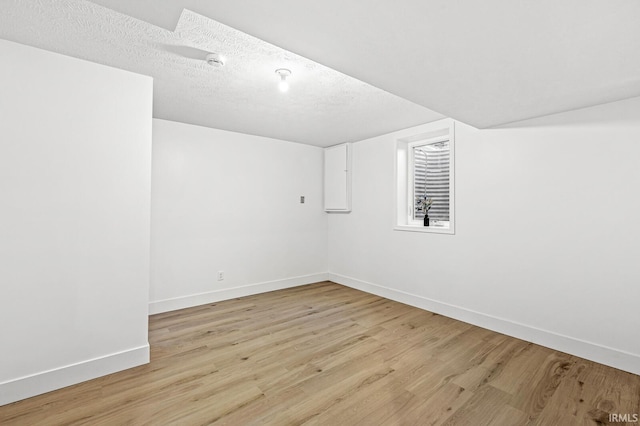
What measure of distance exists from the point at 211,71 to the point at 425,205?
10.1ft

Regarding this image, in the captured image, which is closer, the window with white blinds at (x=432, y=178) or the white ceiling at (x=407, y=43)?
the white ceiling at (x=407, y=43)

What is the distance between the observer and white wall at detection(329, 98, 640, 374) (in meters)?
2.29

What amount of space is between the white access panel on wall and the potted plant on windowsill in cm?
112

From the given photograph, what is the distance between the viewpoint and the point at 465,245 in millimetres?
3285

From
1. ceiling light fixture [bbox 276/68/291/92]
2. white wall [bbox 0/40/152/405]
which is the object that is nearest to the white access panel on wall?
ceiling light fixture [bbox 276/68/291/92]

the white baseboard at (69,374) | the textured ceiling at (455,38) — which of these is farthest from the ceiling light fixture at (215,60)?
the white baseboard at (69,374)

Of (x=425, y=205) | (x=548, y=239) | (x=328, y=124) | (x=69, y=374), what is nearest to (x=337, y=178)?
(x=328, y=124)

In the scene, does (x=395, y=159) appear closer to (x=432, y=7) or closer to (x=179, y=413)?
(x=432, y=7)

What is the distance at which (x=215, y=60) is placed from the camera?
2.07 metres

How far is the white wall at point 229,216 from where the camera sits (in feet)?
11.9

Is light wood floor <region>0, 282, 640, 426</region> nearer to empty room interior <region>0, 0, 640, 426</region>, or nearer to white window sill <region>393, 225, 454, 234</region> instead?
empty room interior <region>0, 0, 640, 426</region>

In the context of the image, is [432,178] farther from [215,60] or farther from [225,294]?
[225,294]

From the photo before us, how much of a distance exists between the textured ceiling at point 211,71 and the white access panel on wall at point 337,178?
31.4 inches

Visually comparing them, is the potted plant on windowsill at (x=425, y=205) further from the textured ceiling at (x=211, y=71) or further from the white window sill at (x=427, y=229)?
the textured ceiling at (x=211, y=71)
